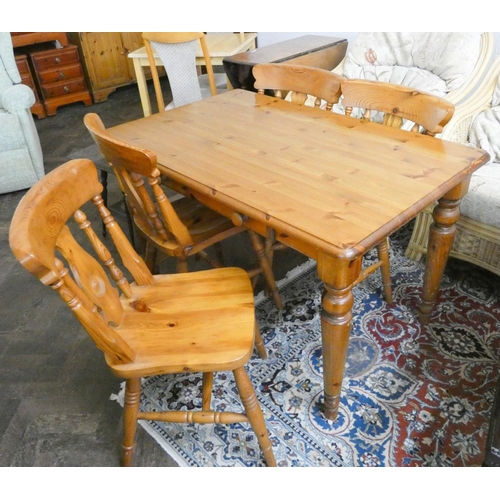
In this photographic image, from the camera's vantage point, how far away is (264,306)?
1.85 metres

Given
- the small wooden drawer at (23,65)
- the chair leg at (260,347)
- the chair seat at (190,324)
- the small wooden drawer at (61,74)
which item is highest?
the small wooden drawer at (23,65)

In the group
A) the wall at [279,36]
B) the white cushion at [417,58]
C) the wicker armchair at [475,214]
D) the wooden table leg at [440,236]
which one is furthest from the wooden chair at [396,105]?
the wall at [279,36]

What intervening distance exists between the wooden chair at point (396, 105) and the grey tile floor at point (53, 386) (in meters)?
0.78

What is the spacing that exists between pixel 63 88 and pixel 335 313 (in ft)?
13.1

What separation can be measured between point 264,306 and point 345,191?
31.8 inches

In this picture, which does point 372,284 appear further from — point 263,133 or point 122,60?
point 122,60

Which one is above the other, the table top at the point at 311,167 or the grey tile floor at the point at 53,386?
the table top at the point at 311,167

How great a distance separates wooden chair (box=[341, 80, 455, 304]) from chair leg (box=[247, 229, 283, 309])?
0.37 metres

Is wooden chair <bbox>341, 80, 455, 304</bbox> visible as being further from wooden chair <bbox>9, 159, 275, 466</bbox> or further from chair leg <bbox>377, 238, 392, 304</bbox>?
wooden chair <bbox>9, 159, 275, 466</bbox>

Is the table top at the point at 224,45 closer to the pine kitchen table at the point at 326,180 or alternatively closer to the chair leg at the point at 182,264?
the pine kitchen table at the point at 326,180

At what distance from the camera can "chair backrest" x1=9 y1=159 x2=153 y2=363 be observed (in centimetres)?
83

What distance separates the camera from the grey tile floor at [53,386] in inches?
54.3

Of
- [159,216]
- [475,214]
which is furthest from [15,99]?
[475,214]

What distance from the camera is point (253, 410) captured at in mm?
1158
